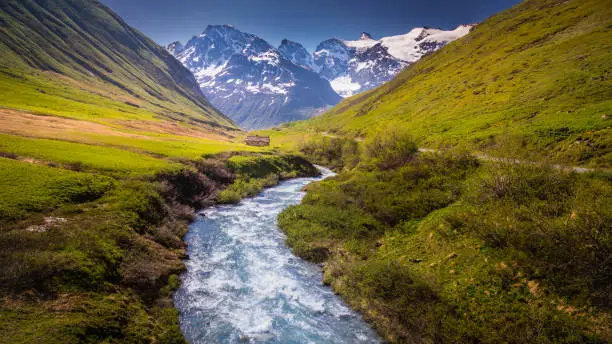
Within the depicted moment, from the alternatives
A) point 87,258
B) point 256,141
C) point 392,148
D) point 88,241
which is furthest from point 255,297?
point 256,141

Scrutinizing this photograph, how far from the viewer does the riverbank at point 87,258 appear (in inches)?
504

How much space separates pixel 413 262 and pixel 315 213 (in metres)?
16.7

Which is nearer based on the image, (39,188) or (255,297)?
(255,297)

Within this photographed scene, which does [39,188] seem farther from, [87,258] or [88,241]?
[87,258]

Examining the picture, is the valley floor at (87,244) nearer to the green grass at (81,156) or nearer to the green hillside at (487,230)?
the green grass at (81,156)

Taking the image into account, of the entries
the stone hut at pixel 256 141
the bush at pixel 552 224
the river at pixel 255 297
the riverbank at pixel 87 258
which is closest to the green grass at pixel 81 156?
the riverbank at pixel 87 258

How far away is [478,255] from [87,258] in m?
26.9

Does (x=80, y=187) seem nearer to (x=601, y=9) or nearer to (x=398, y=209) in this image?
(x=398, y=209)

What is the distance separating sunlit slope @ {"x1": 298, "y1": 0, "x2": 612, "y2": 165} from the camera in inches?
1521

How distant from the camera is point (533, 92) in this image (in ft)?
219

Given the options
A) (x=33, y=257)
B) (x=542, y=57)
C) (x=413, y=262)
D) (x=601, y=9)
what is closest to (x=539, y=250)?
(x=413, y=262)

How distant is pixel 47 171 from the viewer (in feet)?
85.2

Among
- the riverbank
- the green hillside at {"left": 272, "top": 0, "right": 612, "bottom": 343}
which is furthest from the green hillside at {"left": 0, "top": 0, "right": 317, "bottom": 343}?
the green hillside at {"left": 272, "top": 0, "right": 612, "bottom": 343}

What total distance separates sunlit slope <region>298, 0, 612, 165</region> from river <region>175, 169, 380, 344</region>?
74.3 feet
